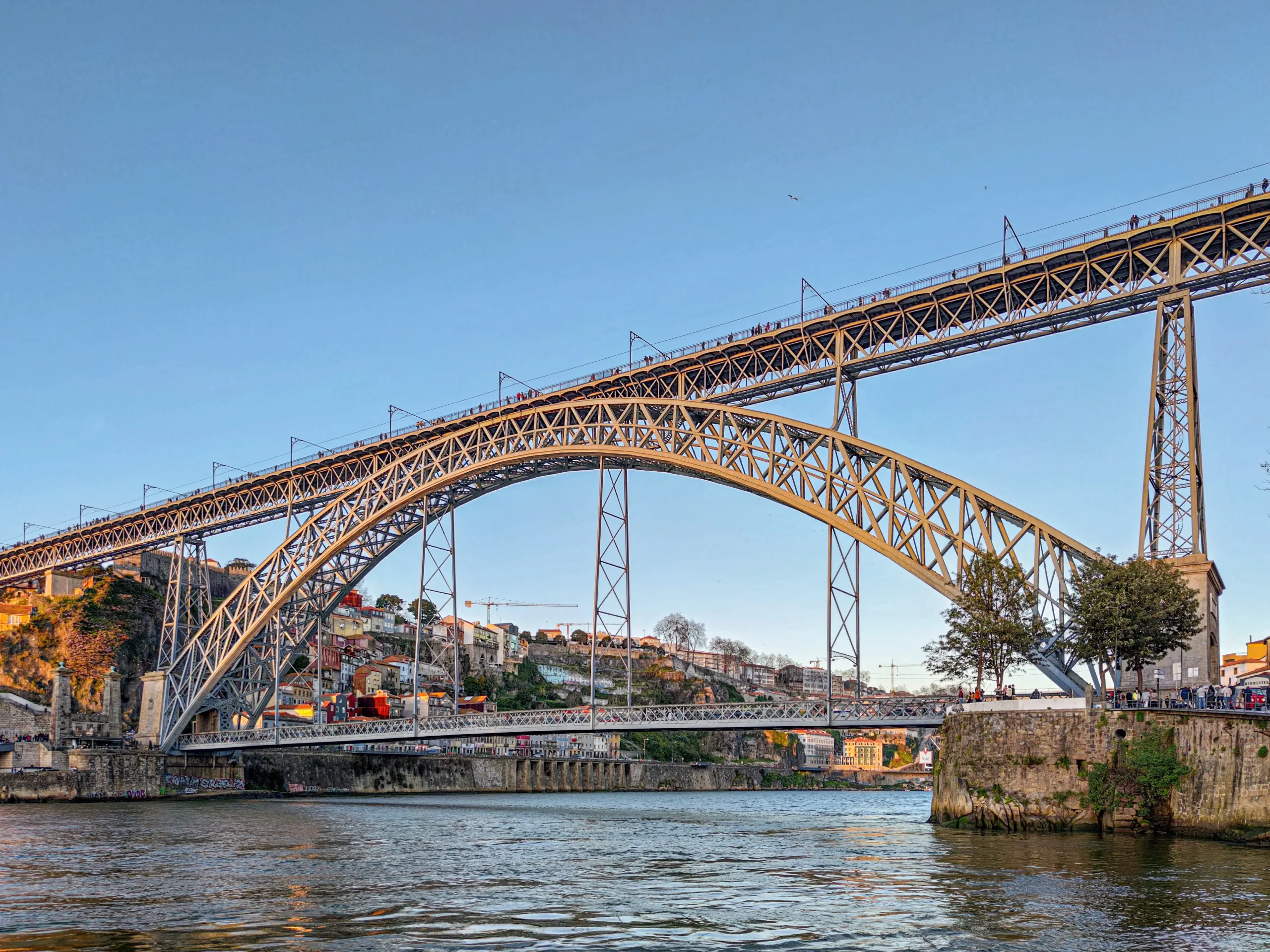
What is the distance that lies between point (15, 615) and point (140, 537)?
19.1m

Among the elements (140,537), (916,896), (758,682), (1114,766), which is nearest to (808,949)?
(916,896)

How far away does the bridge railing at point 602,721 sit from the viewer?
3847cm

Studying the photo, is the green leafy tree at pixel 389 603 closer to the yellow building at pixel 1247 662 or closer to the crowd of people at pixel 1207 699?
the yellow building at pixel 1247 662

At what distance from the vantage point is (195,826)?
3809 cm

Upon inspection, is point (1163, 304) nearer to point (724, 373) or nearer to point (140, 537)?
point (724, 373)

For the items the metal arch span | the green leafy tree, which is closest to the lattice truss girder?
the metal arch span

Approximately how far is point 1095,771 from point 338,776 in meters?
54.3

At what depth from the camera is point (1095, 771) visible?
29.4 m

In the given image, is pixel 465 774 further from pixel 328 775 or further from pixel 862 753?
pixel 862 753

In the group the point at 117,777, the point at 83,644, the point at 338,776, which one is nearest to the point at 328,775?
the point at 338,776

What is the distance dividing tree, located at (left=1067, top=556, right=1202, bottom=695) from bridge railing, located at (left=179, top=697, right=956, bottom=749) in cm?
494

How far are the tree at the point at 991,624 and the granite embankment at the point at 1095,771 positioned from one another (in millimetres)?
3624

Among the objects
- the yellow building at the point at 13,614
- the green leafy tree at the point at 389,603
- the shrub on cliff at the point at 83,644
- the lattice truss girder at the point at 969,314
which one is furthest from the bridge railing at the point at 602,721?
the green leafy tree at the point at 389,603

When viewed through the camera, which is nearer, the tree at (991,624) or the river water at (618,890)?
the river water at (618,890)
